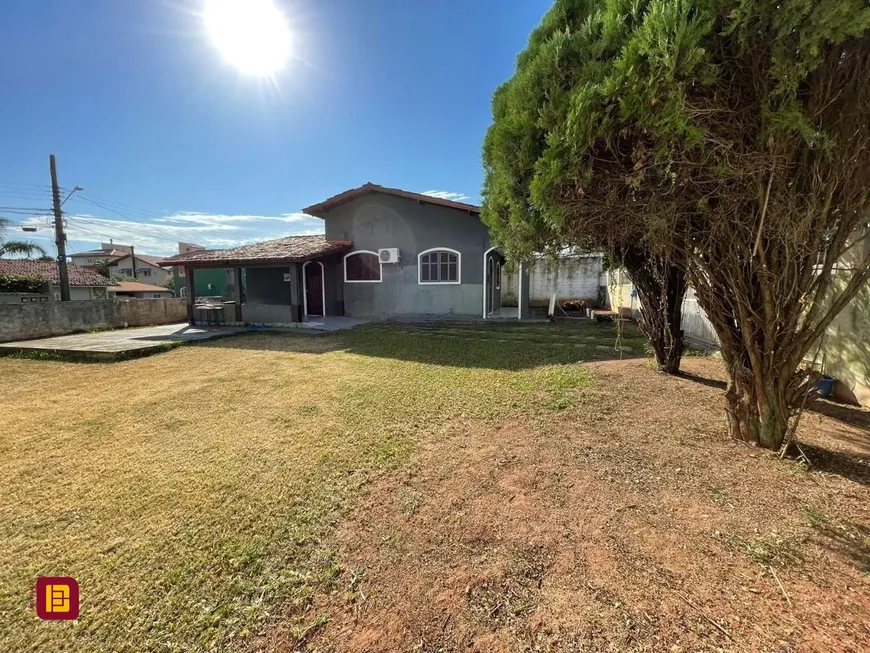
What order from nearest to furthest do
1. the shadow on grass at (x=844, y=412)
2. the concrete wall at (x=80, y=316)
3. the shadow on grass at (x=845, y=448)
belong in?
the shadow on grass at (x=845, y=448) → the shadow on grass at (x=844, y=412) → the concrete wall at (x=80, y=316)

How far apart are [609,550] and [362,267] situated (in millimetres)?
14707

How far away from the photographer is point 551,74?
10.3 feet

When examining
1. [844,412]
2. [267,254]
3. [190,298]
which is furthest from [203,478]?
[190,298]

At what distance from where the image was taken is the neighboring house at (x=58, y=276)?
25.8m

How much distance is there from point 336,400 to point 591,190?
4.29 meters

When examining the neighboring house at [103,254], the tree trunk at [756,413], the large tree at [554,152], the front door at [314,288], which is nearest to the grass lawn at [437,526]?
the tree trunk at [756,413]

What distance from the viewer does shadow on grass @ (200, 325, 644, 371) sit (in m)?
7.62

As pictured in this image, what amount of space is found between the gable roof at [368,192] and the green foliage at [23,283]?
23248 mm

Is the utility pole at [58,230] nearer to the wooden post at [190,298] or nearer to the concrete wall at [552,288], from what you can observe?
the wooden post at [190,298]

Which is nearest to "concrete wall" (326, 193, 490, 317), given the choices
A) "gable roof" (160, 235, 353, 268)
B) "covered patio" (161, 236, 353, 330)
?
"covered patio" (161, 236, 353, 330)

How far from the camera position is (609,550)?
2.17m

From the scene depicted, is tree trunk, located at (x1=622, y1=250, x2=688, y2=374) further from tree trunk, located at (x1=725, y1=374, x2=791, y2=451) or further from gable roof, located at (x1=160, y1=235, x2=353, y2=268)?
gable roof, located at (x1=160, y1=235, x2=353, y2=268)

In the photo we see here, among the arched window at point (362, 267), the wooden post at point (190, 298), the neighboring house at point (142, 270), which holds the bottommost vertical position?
the wooden post at point (190, 298)

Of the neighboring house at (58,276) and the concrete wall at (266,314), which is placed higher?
the neighboring house at (58,276)
